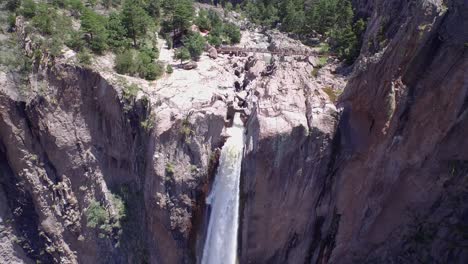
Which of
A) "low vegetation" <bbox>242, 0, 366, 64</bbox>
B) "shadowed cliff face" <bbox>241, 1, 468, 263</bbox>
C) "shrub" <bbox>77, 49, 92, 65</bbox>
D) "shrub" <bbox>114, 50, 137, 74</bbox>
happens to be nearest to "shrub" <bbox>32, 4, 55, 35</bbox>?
"shrub" <bbox>77, 49, 92, 65</bbox>

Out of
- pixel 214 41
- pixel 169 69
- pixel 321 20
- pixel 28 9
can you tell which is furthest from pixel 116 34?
pixel 321 20

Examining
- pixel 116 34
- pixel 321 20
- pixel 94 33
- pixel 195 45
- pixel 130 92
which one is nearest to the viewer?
pixel 130 92

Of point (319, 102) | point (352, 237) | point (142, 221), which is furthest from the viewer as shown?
point (142, 221)

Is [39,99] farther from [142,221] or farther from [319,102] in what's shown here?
[319,102]

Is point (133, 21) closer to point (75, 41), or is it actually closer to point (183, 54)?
point (183, 54)

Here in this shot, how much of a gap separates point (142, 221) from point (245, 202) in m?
9.79

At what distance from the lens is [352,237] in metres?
26.1

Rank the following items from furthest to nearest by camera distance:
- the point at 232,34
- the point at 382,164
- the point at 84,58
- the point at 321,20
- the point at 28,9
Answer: the point at 232,34, the point at 321,20, the point at 28,9, the point at 84,58, the point at 382,164

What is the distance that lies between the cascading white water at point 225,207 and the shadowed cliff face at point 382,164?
3.36ft

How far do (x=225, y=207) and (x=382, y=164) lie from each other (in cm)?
1161

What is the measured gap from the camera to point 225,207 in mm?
26500

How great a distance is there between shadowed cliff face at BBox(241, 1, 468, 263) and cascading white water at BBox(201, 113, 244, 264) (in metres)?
1.02

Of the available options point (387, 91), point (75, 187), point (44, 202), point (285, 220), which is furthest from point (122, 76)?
point (387, 91)

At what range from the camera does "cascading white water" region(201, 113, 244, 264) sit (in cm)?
2583
